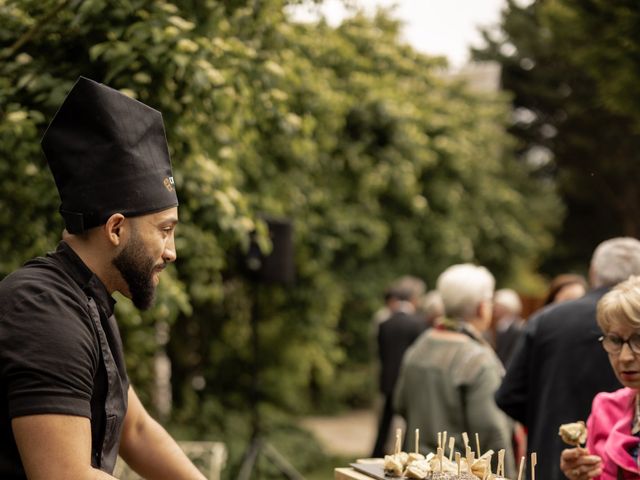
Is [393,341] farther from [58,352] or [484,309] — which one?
[58,352]

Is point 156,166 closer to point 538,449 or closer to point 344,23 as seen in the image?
point 538,449

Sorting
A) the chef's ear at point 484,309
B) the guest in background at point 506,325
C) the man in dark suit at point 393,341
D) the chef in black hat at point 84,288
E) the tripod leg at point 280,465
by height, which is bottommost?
the tripod leg at point 280,465

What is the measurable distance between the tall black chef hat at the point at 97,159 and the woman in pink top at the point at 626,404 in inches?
57.0

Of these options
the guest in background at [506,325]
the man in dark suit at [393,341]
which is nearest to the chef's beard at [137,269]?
the guest in background at [506,325]

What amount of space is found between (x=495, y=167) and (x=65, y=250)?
14.2 m

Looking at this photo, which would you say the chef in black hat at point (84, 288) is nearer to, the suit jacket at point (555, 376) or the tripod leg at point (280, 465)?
the suit jacket at point (555, 376)

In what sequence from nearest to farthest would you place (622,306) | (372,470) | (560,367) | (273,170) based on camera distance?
(372,470), (622,306), (560,367), (273,170)

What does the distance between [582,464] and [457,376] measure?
1.77m

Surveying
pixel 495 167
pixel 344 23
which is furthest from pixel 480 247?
pixel 344 23

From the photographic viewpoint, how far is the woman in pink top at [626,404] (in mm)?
2703

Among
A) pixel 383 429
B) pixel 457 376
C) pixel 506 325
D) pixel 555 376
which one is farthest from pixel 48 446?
pixel 506 325

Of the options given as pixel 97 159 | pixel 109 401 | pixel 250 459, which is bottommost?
pixel 250 459

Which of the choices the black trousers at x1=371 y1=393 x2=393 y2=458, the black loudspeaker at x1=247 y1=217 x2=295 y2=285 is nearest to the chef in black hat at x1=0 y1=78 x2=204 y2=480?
the black loudspeaker at x1=247 y1=217 x2=295 y2=285

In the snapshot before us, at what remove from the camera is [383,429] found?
8875mm
